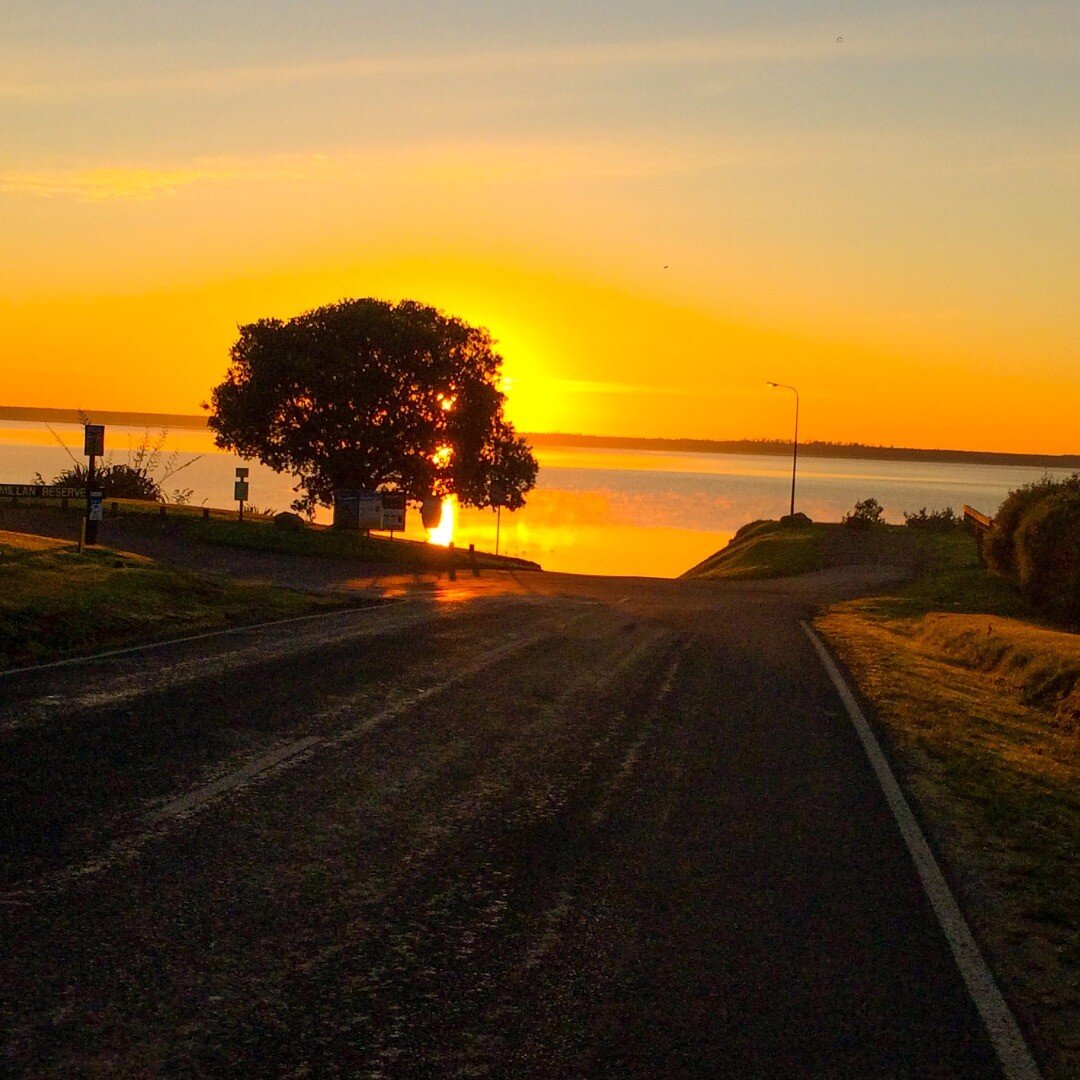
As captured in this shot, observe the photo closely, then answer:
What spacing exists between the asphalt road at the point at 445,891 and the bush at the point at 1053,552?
20252 mm

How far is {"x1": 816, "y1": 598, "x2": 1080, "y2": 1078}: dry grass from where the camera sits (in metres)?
6.26

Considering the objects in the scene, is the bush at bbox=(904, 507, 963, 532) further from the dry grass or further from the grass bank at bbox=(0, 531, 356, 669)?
the grass bank at bbox=(0, 531, 356, 669)

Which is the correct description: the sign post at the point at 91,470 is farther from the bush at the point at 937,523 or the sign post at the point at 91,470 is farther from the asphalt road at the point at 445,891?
the bush at the point at 937,523

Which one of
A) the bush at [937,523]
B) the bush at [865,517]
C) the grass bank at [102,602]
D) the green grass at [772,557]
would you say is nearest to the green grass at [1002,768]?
the grass bank at [102,602]

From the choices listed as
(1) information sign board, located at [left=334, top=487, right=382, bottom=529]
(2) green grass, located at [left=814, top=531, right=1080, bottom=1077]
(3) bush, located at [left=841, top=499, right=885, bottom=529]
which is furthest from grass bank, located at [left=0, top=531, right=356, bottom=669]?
(3) bush, located at [left=841, top=499, right=885, bottom=529]

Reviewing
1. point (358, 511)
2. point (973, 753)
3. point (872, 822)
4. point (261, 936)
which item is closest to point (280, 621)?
point (973, 753)

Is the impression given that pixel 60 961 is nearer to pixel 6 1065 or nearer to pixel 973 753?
pixel 6 1065

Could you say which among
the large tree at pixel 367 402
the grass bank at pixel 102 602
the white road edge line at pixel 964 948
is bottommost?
the white road edge line at pixel 964 948

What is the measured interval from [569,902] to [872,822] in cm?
311

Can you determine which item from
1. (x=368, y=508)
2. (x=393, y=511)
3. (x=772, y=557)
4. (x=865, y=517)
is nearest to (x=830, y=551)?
(x=772, y=557)

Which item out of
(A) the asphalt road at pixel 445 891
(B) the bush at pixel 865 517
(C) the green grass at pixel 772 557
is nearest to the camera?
(A) the asphalt road at pixel 445 891

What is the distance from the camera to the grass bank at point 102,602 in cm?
1614

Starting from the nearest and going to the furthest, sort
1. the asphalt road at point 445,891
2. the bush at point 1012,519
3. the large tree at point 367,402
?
the asphalt road at point 445,891, the bush at point 1012,519, the large tree at point 367,402

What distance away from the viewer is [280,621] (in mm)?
20328
